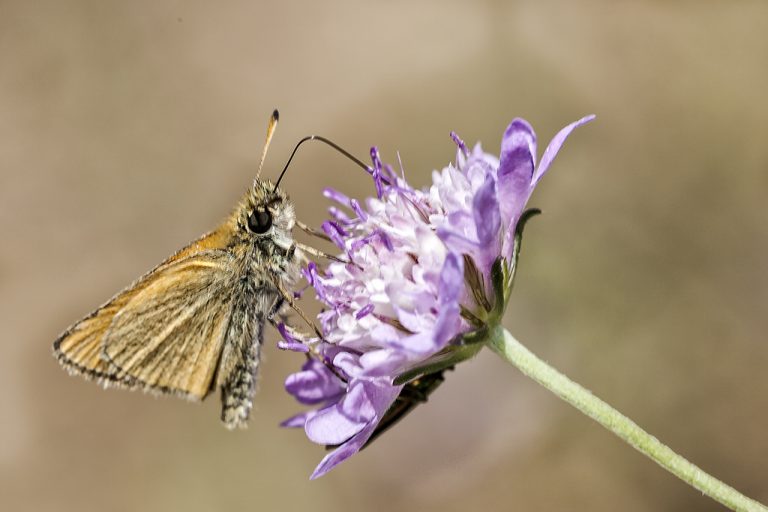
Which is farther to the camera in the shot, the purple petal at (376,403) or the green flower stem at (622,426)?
the purple petal at (376,403)

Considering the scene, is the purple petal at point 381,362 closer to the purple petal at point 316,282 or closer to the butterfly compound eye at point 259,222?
the purple petal at point 316,282

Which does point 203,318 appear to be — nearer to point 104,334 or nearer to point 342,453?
point 104,334

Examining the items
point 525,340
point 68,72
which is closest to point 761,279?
point 525,340

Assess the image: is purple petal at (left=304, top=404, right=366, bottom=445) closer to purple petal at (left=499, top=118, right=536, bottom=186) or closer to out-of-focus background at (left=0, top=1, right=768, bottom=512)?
purple petal at (left=499, top=118, right=536, bottom=186)

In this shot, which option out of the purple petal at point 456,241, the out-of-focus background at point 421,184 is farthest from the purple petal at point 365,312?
the out-of-focus background at point 421,184

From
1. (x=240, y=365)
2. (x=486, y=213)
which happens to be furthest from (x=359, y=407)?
(x=240, y=365)

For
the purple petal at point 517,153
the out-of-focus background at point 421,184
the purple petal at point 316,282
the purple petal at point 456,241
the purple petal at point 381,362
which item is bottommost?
the out-of-focus background at point 421,184

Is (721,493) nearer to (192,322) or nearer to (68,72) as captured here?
(192,322)
